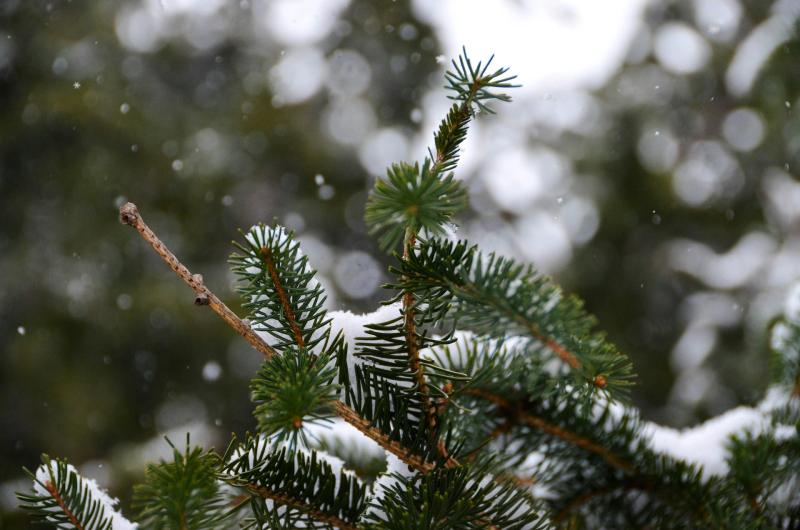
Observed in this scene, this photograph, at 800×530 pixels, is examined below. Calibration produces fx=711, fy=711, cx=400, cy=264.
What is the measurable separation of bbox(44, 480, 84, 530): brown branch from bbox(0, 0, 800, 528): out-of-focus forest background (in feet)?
11.2

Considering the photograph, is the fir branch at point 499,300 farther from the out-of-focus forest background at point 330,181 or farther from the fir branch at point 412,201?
the out-of-focus forest background at point 330,181

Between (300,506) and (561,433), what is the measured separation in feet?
1.04

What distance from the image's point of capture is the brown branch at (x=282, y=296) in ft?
1.70

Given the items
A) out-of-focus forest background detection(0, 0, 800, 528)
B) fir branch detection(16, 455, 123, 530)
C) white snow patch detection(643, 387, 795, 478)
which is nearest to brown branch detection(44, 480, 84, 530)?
fir branch detection(16, 455, 123, 530)

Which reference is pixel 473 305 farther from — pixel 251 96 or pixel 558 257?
pixel 251 96

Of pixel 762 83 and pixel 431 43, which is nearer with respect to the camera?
pixel 762 83

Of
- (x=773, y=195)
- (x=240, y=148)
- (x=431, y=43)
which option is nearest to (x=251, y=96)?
(x=240, y=148)

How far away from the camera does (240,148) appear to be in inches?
184

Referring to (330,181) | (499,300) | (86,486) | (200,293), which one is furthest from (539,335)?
(330,181)

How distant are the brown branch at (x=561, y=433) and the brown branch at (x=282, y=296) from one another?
10.4 inches

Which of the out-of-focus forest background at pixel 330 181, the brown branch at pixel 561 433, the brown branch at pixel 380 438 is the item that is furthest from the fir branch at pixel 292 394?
the out-of-focus forest background at pixel 330 181

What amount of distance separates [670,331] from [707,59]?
1733mm

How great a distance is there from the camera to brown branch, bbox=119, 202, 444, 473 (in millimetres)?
474

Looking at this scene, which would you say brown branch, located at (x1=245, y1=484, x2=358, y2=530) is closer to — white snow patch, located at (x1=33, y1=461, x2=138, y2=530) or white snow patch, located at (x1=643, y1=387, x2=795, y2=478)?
white snow patch, located at (x1=33, y1=461, x2=138, y2=530)
